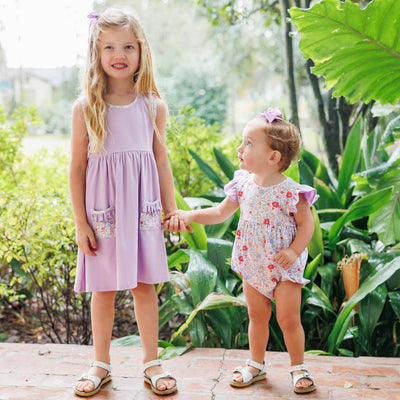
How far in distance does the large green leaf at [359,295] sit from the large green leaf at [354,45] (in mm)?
745

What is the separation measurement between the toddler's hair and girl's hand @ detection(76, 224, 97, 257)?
70cm

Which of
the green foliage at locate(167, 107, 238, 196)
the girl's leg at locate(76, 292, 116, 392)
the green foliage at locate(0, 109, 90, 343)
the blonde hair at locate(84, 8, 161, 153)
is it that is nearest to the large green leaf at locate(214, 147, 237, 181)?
the green foliage at locate(167, 107, 238, 196)

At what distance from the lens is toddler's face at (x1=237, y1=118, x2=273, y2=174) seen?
171cm

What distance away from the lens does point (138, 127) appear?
1821 mm

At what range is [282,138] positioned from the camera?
1.70 metres

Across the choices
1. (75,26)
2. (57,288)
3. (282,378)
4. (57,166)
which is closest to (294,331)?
(282,378)

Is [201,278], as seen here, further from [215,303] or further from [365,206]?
[365,206]

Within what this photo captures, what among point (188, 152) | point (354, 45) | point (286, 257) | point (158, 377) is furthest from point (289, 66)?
point (158, 377)

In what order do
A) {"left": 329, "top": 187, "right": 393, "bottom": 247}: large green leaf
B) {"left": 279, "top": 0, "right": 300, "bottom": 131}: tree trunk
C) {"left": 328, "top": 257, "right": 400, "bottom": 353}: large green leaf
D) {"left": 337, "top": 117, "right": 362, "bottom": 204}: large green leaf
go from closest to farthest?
{"left": 328, "top": 257, "right": 400, "bottom": 353}: large green leaf → {"left": 329, "top": 187, "right": 393, "bottom": 247}: large green leaf → {"left": 337, "top": 117, "right": 362, "bottom": 204}: large green leaf → {"left": 279, "top": 0, "right": 300, "bottom": 131}: tree trunk

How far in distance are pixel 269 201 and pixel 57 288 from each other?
1.40m

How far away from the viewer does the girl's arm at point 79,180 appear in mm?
1790

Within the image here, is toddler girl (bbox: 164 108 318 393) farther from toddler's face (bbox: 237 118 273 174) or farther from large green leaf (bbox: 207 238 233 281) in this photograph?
large green leaf (bbox: 207 238 233 281)

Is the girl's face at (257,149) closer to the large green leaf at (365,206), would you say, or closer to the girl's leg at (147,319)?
the girl's leg at (147,319)

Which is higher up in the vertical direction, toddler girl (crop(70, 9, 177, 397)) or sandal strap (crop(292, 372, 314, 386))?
toddler girl (crop(70, 9, 177, 397))
